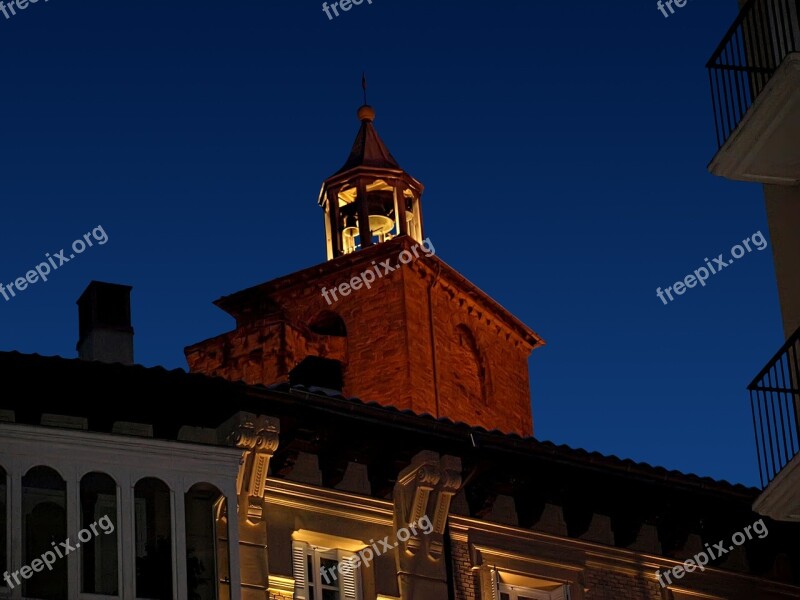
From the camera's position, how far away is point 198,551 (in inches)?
950

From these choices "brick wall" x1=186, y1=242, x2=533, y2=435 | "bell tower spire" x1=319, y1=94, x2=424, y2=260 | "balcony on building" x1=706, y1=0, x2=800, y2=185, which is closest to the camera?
"balcony on building" x1=706, y1=0, x2=800, y2=185

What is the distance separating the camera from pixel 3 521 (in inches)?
901

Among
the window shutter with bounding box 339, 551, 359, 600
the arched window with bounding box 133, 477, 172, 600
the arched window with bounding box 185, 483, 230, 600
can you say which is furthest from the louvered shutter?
the arched window with bounding box 133, 477, 172, 600

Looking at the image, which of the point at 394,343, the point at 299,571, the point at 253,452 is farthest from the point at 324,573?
the point at 394,343

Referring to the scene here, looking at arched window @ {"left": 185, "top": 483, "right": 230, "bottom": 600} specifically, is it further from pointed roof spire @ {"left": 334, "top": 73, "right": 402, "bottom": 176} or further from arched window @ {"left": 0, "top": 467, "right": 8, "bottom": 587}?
pointed roof spire @ {"left": 334, "top": 73, "right": 402, "bottom": 176}

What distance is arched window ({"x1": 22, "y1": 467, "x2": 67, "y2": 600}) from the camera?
22844 mm

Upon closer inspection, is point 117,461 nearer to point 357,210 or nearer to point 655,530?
point 655,530

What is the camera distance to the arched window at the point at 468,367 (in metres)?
54.4

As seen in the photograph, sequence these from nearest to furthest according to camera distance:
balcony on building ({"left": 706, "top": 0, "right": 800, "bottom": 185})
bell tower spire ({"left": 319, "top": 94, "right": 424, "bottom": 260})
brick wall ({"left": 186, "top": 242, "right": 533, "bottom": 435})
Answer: balcony on building ({"left": 706, "top": 0, "right": 800, "bottom": 185})
brick wall ({"left": 186, "top": 242, "right": 533, "bottom": 435})
bell tower spire ({"left": 319, "top": 94, "right": 424, "bottom": 260})

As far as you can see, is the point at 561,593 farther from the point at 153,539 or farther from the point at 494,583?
the point at 153,539

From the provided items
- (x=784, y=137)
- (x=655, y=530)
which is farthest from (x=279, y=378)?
(x=784, y=137)

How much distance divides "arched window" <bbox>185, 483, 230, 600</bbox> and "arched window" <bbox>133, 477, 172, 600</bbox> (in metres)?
0.34

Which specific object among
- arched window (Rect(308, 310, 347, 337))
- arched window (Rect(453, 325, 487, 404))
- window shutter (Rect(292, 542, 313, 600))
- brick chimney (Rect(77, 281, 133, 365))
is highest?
arched window (Rect(308, 310, 347, 337))

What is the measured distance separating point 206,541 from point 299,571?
1509mm
